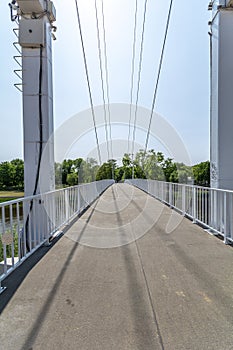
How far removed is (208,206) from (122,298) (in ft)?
10.5

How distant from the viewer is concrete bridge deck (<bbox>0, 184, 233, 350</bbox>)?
165cm

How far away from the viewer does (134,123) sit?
1916 centimetres

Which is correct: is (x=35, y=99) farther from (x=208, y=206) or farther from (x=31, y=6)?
(x=208, y=206)

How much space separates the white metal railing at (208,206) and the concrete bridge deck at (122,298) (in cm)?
39

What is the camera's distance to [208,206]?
4852mm

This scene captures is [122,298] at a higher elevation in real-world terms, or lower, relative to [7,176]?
lower

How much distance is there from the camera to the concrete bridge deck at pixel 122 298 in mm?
1655

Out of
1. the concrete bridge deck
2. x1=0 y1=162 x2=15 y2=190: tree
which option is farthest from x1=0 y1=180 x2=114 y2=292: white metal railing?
x1=0 y1=162 x2=15 y2=190: tree

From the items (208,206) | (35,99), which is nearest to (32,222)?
(35,99)

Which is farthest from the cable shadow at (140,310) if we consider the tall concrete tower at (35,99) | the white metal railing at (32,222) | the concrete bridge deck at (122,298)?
the tall concrete tower at (35,99)

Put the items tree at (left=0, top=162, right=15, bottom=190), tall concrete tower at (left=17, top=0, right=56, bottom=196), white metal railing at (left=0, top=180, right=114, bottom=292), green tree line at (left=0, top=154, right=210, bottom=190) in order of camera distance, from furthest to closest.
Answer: tree at (left=0, top=162, right=15, bottom=190) → green tree line at (left=0, top=154, right=210, bottom=190) → tall concrete tower at (left=17, top=0, right=56, bottom=196) → white metal railing at (left=0, top=180, right=114, bottom=292)

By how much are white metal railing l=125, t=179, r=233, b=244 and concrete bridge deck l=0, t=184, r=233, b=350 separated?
39 cm

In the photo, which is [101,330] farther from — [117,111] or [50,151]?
[117,111]

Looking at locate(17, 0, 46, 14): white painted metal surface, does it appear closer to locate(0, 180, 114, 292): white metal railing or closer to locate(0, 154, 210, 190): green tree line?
locate(0, 154, 210, 190): green tree line
